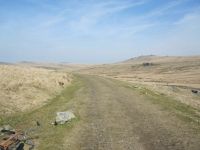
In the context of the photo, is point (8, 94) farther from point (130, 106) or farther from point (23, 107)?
point (130, 106)

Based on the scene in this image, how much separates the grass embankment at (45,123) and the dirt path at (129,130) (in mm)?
718

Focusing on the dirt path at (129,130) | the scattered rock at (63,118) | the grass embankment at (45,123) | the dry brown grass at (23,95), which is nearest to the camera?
the dirt path at (129,130)

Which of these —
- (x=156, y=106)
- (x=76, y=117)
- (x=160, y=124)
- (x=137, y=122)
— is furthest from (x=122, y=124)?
(x=156, y=106)

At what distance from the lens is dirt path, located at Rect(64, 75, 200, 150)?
680 inches

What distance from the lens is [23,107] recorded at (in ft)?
92.6

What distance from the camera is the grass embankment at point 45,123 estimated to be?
18228 mm

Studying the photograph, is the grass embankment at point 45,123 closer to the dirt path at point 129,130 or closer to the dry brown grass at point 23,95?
the dirt path at point 129,130

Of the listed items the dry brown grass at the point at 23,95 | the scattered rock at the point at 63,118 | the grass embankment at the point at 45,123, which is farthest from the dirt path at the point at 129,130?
the dry brown grass at the point at 23,95

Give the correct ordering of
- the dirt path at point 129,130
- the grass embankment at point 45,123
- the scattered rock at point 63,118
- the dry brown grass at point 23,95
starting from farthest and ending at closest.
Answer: the dry brown grass at point 23,95 < the scattered rock at point 63,118 < the grass embankment at point 45,123 < the dirt path at point 129,130

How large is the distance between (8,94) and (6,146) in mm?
17432

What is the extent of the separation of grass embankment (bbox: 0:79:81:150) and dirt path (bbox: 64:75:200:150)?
2.36 ft

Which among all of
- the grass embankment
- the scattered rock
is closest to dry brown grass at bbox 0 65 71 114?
the grass embankment

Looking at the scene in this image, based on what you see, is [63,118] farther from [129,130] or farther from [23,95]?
[23,95]

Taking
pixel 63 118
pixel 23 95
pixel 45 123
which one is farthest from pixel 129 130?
pixel 23 95
